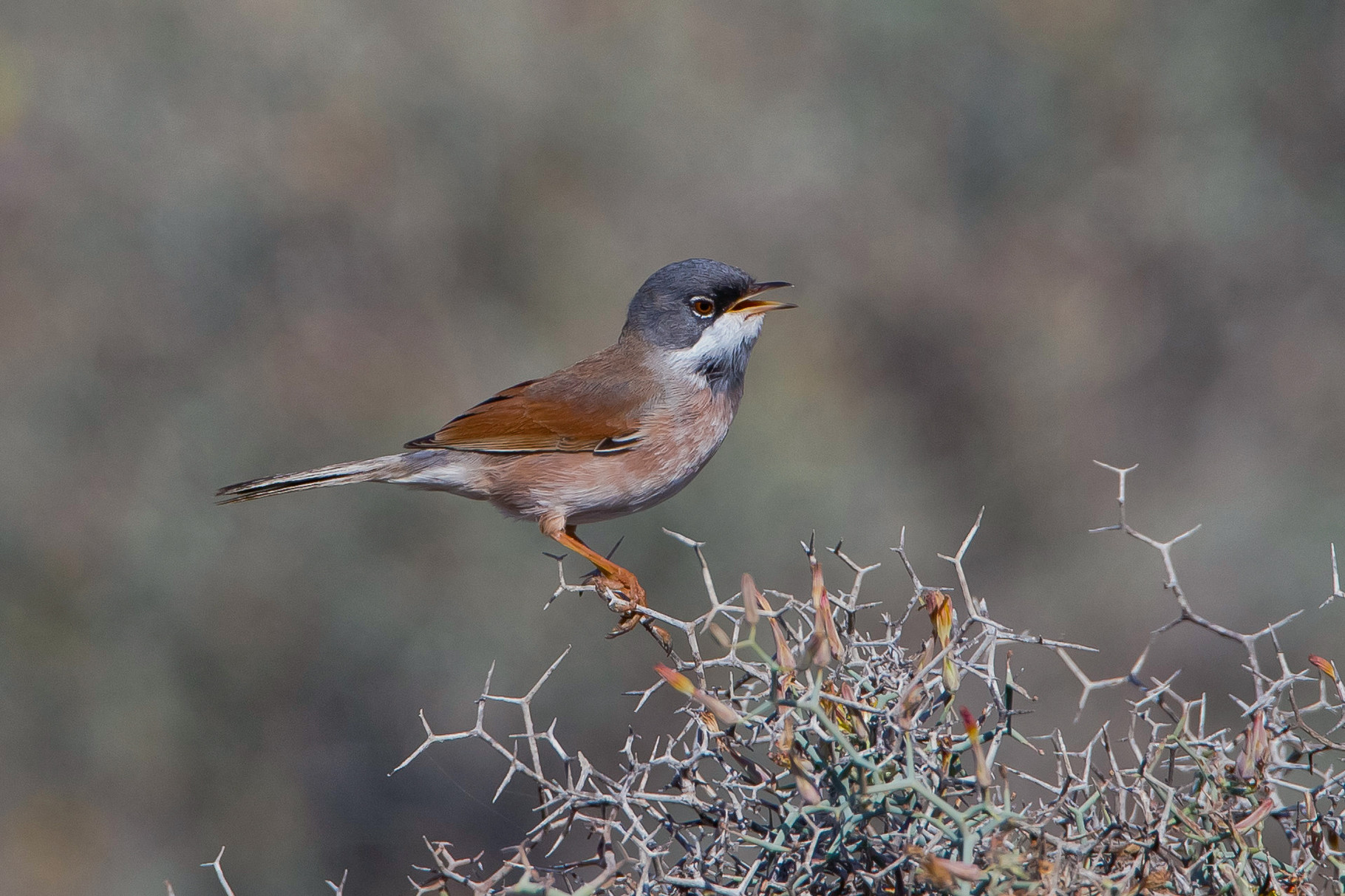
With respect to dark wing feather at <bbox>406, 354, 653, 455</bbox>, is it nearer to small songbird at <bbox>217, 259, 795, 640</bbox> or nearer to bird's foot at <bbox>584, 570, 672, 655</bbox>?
small songbird at <bbox>217, 259, 795, 640</bbox>

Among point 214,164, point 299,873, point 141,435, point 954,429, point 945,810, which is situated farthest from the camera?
point 954,429

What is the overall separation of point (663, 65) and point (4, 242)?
19.4 ft

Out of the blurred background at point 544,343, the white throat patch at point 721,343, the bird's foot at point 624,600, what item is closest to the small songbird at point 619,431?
the white throat patch at point 721,343

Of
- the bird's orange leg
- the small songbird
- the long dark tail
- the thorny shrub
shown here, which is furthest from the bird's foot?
the long dark tail

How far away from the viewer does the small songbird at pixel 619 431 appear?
464 centimetres

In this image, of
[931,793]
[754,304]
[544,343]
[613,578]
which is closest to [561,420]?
[754,304]

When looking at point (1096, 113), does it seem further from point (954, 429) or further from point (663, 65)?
point (663, 65)

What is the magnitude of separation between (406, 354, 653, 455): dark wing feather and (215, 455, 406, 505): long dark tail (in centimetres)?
15

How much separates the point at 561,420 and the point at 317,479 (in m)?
1.13

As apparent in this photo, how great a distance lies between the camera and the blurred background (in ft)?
26.0

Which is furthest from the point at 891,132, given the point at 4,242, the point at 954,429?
the point at 4,242

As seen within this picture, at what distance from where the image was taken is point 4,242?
884 cm

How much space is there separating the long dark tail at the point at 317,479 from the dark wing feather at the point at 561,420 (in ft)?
0.48

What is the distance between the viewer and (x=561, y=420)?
5.08m
